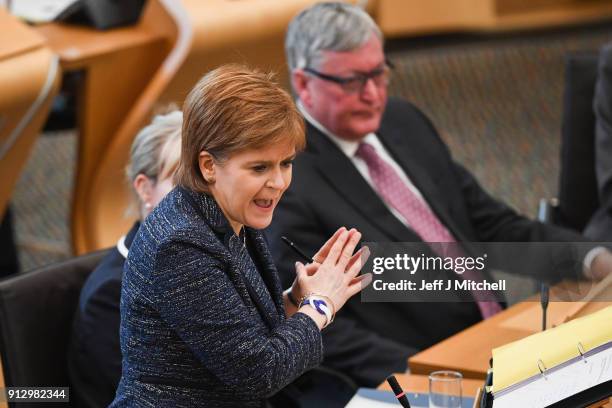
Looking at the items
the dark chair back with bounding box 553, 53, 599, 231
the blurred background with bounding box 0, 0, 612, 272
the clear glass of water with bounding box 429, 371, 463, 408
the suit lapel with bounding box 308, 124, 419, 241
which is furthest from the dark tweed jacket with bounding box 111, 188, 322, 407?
the dark chair back with bounding box 553, 53, 599, 231

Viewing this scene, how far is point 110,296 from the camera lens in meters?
2.17

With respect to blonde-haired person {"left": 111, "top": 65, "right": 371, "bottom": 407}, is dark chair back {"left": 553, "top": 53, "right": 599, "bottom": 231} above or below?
below

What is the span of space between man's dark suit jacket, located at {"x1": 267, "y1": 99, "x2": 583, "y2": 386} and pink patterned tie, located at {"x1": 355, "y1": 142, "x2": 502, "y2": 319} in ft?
0.09

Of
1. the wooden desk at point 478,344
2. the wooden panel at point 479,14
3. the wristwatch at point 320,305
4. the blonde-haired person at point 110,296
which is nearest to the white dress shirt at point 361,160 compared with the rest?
the wooden desk at point 478,344

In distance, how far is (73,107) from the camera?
4547 mm

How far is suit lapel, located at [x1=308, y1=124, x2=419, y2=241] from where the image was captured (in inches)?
108

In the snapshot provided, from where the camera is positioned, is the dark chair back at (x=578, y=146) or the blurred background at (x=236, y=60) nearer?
the dark chair back at (x=578, y=146)

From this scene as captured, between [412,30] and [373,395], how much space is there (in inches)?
250

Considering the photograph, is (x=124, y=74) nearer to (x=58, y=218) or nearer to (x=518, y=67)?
(x=58, y=218)

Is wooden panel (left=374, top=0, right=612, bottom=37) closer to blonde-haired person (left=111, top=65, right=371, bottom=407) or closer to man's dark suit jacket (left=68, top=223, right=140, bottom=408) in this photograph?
man's dark suit jacket (left=68, top=223, right=140, bottom=408)

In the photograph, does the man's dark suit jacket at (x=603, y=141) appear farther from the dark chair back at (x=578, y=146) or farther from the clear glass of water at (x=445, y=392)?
the clear glass of water at (x=445, y=392)

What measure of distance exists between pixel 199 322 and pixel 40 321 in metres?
0.74

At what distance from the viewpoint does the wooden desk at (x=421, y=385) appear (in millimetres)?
2086

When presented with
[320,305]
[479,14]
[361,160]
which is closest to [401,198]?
[361,160]
